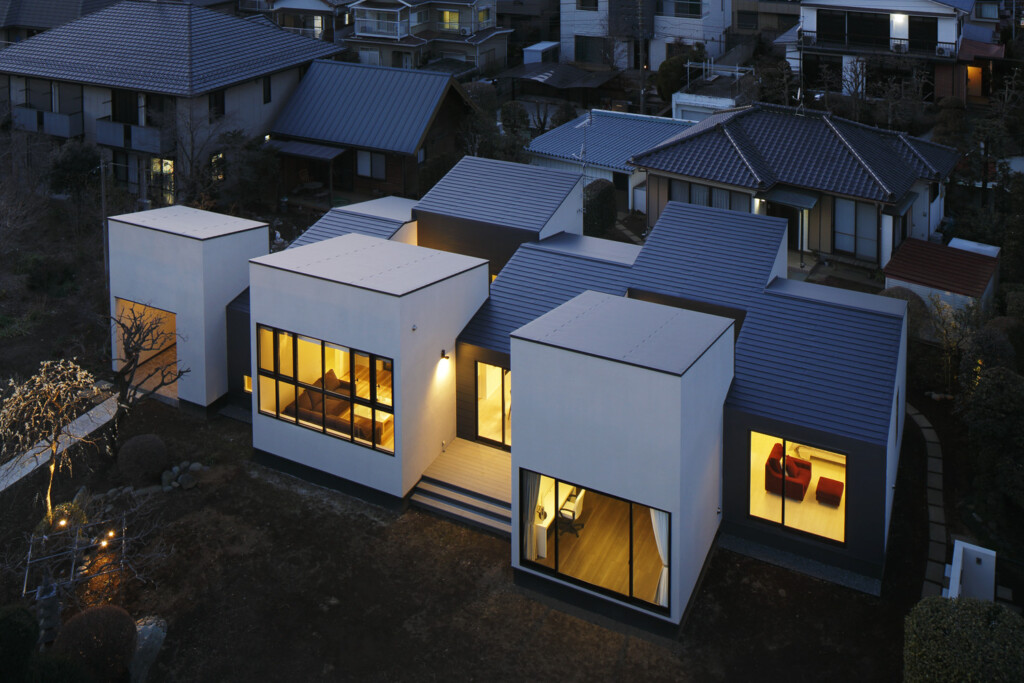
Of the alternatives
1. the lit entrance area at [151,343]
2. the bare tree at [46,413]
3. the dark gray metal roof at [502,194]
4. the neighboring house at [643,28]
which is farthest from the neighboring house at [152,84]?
the neighboring house at [643,28]

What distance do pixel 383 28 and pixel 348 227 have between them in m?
28.7

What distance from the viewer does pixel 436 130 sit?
34.3m

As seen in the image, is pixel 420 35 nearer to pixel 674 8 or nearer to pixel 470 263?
pixel 674 8

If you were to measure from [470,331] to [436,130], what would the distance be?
17770 mm

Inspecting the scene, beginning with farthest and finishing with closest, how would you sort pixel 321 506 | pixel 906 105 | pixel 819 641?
1. pixel 906 105
2. pixel 321 506
3. pixel 819 641

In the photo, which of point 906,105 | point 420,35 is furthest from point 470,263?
point 420,35

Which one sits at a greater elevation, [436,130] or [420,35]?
[420,35]

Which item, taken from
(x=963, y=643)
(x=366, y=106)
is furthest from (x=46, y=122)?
(x=963, y=643)

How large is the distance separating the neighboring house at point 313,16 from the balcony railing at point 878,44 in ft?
76.5

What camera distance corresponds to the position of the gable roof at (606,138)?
3331 centimetres

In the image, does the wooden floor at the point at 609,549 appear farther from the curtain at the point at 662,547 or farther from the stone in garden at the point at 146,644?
the stone in garden at the point at 146,644

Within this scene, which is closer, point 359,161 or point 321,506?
point 321,506

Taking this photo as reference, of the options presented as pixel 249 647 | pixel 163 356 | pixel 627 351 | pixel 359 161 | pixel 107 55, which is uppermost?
pixel 107 55

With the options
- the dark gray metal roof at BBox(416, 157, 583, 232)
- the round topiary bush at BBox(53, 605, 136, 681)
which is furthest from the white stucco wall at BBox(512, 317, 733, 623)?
the dark gray metal roof at BBox(416, 157, 583, 232)
